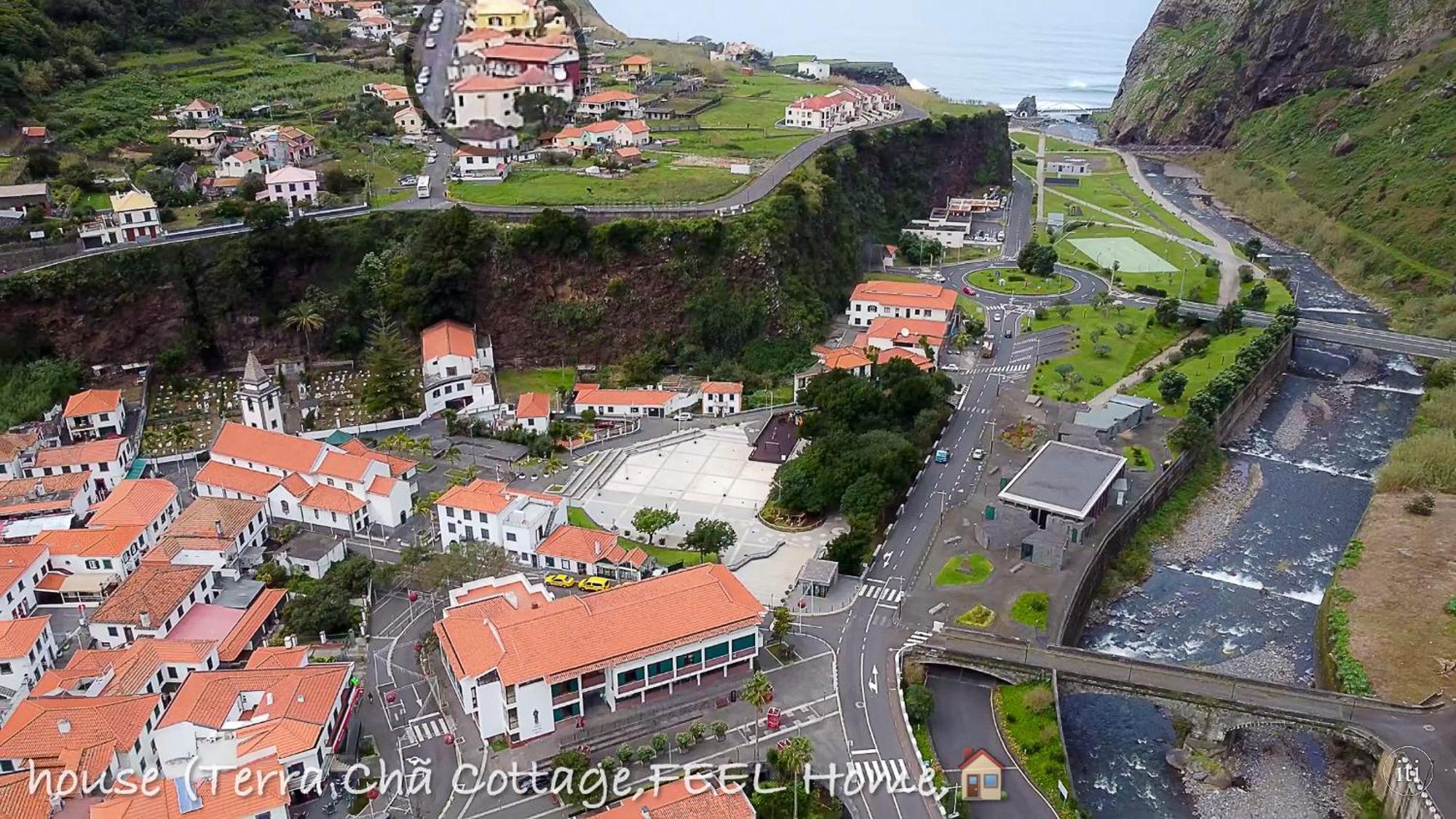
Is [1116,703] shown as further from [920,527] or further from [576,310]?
[576,310]

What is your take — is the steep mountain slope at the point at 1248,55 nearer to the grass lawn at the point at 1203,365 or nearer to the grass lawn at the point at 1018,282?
the grass lawn at the point at 1018,282

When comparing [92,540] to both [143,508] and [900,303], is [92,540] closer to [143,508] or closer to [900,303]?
[143,508]

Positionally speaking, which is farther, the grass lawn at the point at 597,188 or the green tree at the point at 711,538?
the grass lawn at the point at 597,188

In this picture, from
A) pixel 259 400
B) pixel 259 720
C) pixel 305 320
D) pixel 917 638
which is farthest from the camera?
pixel 305 320

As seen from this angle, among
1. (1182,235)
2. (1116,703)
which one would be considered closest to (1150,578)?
(1116,703)

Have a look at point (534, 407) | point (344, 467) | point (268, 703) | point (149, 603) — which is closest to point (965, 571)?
point (534, 407)

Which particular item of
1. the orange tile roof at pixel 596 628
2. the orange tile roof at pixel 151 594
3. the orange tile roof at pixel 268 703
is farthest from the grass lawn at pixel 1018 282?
the orange tile roof at pixel 268 703
